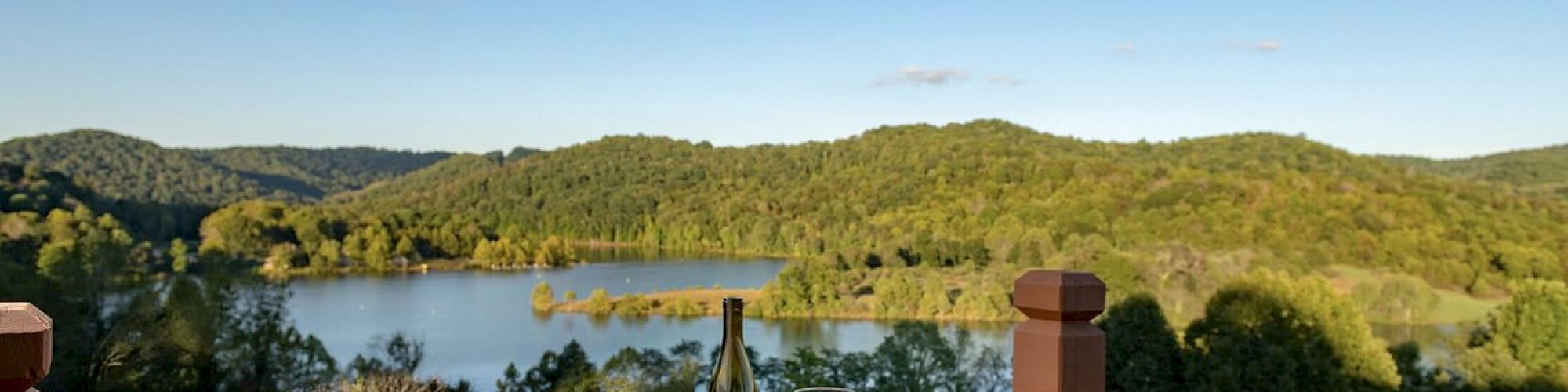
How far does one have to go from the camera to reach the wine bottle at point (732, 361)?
996 mm

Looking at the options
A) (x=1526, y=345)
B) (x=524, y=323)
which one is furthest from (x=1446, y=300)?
(x=524, y=323)

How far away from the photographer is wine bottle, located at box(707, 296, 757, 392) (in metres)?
1.00

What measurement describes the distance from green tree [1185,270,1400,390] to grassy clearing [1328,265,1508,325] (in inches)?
446

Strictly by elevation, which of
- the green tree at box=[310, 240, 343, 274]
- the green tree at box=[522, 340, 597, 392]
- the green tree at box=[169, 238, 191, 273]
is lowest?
the green tree at box=[310, 240, 343, 274]

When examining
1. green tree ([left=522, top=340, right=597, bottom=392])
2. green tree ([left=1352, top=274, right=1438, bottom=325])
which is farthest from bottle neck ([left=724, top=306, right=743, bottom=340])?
green tree ([left=1352, top=274, right=1438, bottom=325])

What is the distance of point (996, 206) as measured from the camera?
3475 centimetres

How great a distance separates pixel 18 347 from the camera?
1.54 feet

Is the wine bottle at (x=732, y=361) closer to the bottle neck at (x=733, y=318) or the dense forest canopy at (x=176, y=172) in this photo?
the bottle neck at (x=733, y=318)

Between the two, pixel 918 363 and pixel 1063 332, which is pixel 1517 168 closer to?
pixel 918 363

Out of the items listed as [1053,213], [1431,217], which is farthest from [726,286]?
[1431,217]

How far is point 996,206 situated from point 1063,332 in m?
34.7

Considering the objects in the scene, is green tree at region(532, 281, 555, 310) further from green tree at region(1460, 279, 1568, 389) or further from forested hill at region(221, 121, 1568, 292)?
green tree at region(1460, 279, 1568, 389)

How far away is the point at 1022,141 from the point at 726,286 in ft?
52.3

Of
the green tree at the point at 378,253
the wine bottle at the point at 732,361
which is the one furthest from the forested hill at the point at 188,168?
the wine bottle at the point at 732,361
